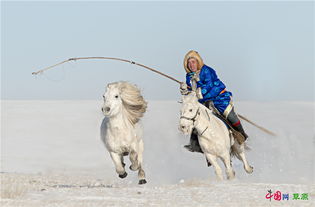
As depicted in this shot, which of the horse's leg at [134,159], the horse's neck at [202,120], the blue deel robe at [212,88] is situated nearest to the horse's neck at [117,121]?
the horse's leg at [134,159]

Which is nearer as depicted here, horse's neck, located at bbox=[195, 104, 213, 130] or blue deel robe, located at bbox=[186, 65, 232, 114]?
horse's neck, located at bbox=[195, 104, 213, 130]

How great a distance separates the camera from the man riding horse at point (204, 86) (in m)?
10.6

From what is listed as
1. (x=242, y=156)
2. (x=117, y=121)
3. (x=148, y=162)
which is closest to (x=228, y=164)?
(x=242, y=156)

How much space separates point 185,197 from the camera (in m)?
8.49

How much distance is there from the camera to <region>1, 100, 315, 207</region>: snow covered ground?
8.59 m

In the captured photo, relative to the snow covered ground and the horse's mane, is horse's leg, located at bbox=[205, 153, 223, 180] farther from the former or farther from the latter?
the horse's mane

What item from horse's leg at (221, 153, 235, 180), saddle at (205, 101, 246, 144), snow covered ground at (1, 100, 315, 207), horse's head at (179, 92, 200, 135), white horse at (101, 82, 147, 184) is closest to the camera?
snow covered ground at (1, 100, 315, 207)

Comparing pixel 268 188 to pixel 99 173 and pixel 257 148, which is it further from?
pixel 257 148

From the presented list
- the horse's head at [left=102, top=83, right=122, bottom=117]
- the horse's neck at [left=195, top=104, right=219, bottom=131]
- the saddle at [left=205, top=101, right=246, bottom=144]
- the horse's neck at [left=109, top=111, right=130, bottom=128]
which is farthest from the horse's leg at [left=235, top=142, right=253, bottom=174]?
the horse's head at [left=102, top=83, right=122, bottom=117]

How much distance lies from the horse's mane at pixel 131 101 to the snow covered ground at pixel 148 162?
506mm

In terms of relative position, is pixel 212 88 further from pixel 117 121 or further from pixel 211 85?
pixel 117 121

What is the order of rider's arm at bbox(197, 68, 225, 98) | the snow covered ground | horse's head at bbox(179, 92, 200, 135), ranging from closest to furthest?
1. the snow covered ground
2. horse's head at bbox(179, 92, 200, 135)
3. rider's arm at bbox(197, 68, 225, 98)

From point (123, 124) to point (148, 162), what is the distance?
365 cm

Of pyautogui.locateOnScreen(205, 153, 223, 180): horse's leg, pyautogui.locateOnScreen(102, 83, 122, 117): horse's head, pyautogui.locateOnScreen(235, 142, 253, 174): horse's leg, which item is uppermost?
pyautogui.locateOnScreen(102, 83, 122, 117): horse's head
